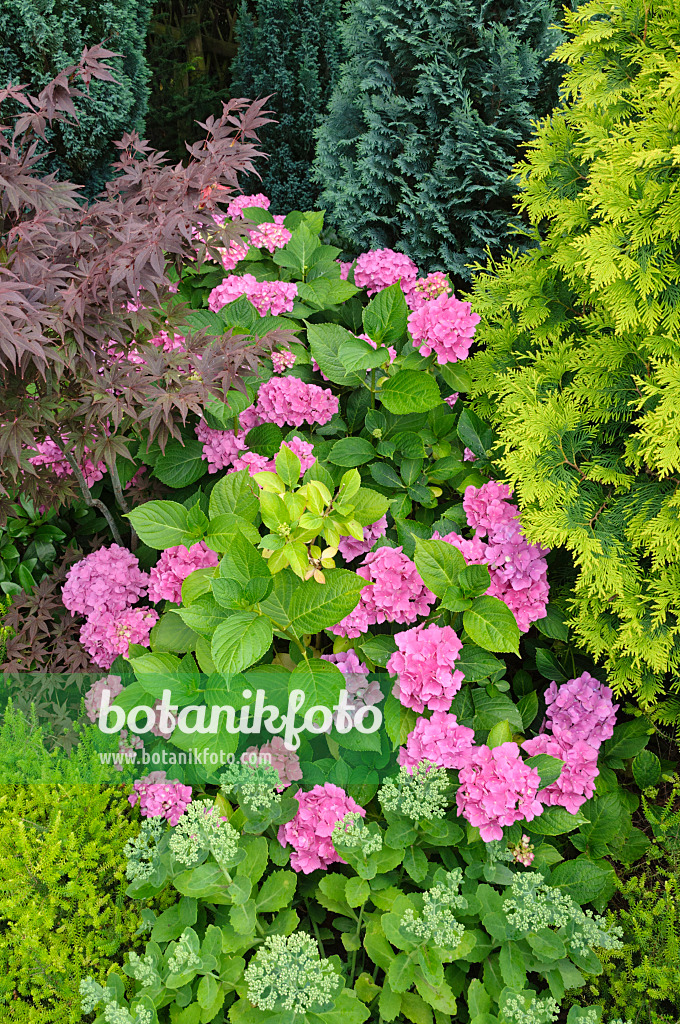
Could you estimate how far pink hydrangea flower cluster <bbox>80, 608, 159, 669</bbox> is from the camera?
225 centimetres

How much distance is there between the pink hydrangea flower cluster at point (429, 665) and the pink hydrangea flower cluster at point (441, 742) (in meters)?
0.04

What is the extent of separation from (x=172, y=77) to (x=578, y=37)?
4611mm

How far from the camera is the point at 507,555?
211 centimetres

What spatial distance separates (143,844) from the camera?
69.4 inches

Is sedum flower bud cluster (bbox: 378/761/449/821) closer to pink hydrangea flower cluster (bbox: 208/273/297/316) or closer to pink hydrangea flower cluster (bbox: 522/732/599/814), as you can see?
pink hydrangea flower cluster (bbox: 522/732/599/814)

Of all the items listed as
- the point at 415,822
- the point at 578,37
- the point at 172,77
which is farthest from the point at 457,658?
the point at 172,77

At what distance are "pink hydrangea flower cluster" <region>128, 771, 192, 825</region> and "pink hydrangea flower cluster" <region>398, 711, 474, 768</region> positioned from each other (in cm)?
70

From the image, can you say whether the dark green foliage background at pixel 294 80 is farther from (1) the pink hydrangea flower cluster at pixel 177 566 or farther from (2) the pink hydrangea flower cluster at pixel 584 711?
(2) the pink hydrangea flower cluster at pixel 584 711

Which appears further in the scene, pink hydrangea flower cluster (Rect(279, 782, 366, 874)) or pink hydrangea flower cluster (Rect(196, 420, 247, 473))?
pink hydrangea flower cluster (Rect(196, 420, 247, 473))

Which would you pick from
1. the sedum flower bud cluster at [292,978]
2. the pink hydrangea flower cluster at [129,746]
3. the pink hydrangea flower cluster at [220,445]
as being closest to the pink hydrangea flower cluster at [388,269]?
the pink hydrangea flower cluster at [220,445]

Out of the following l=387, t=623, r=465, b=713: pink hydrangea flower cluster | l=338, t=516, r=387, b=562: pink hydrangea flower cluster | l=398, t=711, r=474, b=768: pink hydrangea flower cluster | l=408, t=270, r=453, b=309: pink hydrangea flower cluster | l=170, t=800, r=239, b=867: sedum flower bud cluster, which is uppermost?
l=408, t=270, r=453, b=309: pink hydrangea flower cluster

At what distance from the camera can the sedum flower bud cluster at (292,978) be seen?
147 cm

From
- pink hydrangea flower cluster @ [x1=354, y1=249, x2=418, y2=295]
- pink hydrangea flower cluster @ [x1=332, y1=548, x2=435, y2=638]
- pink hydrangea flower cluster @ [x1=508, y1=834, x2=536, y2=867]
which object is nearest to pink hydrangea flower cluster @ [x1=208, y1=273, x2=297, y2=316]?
pink hydrangea flower cluster @ [x1=354, y1=249, x2=418, y2=295]

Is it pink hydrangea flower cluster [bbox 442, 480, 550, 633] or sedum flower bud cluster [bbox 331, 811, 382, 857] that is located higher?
pink hydrangea flower cluster [bbox 442, 480, 550, 633]
